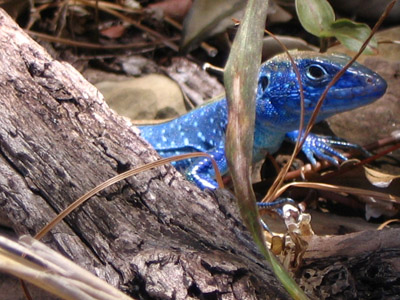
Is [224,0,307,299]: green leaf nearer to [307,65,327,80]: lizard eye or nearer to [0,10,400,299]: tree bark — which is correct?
[0,10,400,299]: tree bark

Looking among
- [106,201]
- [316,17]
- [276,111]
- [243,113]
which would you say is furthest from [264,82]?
[243,113]

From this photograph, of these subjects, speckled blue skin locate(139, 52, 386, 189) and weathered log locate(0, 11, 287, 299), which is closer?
weathered log locate(0, 11, 287, 299)

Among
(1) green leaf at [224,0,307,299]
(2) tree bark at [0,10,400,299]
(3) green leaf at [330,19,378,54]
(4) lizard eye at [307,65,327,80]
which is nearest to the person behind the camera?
(1) green leaf at [224,0,307,299]

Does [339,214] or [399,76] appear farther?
[399,76]

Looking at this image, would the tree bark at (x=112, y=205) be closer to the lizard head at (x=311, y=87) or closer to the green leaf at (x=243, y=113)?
the green leaf at (x=243, y=113)

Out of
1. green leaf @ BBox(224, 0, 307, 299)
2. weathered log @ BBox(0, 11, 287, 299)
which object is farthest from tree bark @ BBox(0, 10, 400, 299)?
green leaf @ BBox(224, 0, 307, 299)

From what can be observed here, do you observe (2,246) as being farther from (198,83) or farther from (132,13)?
(132,13)

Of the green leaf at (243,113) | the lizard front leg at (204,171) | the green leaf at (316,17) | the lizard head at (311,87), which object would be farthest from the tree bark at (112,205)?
the lizard head at (311,87)

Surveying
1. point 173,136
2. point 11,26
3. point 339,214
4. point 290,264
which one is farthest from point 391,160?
point 11,26
